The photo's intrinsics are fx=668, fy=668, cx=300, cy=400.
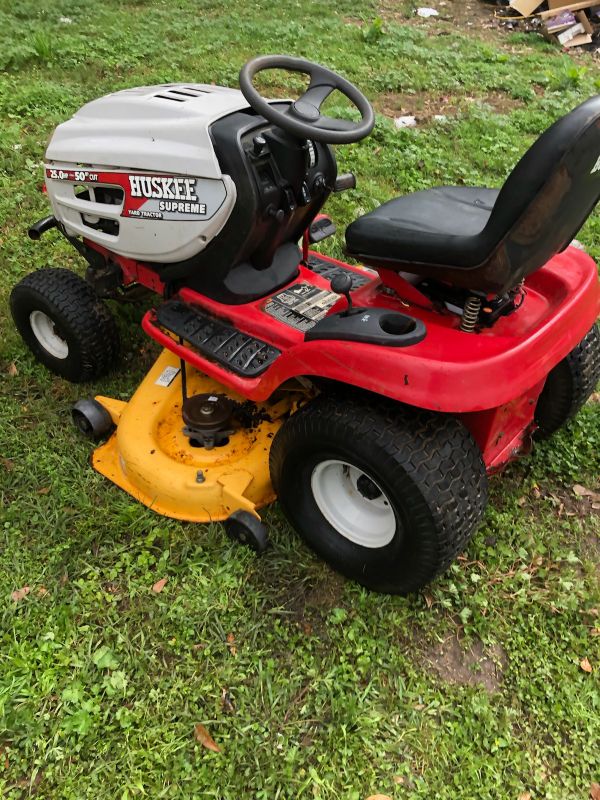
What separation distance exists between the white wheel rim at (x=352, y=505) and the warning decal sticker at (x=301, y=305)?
0.58 metres

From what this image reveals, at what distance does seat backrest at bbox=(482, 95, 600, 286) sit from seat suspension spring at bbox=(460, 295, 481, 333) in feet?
0.47

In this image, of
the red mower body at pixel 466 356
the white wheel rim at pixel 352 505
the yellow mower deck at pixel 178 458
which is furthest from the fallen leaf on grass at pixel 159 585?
the red mower body at pixel 466 356

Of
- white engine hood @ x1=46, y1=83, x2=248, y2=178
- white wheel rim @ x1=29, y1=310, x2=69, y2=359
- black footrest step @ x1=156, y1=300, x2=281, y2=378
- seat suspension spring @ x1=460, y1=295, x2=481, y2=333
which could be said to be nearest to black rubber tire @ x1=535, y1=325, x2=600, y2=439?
seat suspension spring @ x1=460, y1=295, x2=481, y2=333

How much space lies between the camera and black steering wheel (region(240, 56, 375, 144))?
2.18m

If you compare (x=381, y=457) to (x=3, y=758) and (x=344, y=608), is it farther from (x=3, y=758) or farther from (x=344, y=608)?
(x=3, y=758)

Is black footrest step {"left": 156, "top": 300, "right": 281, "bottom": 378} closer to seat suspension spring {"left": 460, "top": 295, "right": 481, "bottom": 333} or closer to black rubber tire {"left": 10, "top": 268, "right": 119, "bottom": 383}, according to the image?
black rubber tire {"left": 10, "top": 268, "right": 119, "bottom": 383}

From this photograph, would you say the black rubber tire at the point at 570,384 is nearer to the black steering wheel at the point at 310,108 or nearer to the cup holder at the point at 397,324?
the cup holder at the point at 397,324

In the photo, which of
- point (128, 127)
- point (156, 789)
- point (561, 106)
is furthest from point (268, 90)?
point (156, 789)

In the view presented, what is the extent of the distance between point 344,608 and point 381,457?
2.11ft

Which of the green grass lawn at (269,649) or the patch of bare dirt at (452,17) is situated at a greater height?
the patch of bare dirt at (452,17)

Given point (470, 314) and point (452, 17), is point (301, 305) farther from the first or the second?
point (452, 17)

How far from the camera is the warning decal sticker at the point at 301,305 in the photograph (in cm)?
255

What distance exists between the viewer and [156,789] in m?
1.83

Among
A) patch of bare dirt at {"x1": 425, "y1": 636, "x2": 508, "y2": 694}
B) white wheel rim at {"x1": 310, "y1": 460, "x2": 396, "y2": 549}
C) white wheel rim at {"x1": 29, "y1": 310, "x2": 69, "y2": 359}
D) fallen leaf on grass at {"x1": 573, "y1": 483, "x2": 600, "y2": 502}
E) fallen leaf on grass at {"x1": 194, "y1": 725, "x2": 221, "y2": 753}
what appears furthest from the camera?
white wheel rim at {"x1": 29, "y1": 310, "x2": 69, "y2": 359}
